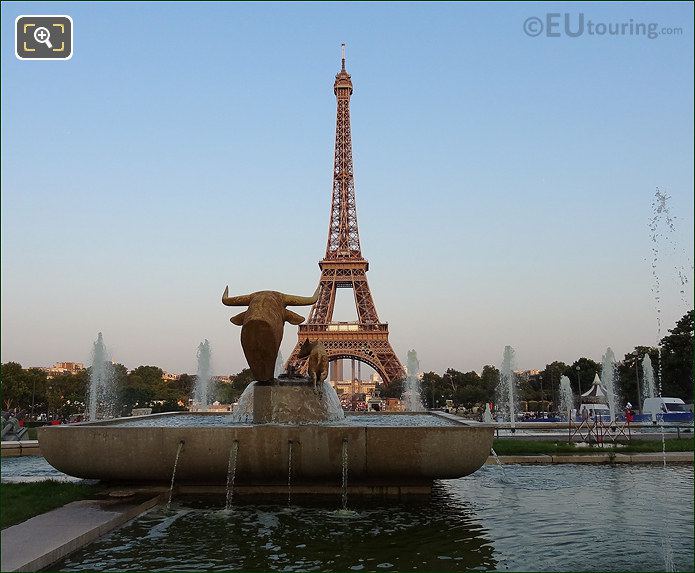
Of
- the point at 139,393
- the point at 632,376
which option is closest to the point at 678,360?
the point at 632,376

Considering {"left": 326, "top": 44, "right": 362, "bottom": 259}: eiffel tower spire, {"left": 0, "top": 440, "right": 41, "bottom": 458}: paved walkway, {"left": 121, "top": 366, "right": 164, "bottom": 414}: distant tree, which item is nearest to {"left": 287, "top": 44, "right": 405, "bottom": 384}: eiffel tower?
{"left": 326, "top": 44, "right": 362, "bottom": 259}: eiffel tower spire

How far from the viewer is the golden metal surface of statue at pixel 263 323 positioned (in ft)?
36.5

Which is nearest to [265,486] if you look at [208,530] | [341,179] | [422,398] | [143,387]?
[208,530]

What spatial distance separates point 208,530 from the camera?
25.7 feet

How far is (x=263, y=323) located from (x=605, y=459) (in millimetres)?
8995

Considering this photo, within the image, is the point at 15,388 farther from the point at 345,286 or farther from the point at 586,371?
the point at 586,371

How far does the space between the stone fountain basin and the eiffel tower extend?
168ft

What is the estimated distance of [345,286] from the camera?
7869cm

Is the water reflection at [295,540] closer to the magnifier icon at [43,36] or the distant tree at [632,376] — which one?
the magnifier icon at [43,36]

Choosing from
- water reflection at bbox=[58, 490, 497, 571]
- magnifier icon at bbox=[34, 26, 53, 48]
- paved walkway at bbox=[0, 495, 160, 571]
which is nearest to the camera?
magnifier icon at bbox=[34, 26, 53, 48]

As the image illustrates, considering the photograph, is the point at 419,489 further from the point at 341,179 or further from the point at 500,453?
the point at 341,179

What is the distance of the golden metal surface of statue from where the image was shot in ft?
36.5

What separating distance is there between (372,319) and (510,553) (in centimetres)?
6552

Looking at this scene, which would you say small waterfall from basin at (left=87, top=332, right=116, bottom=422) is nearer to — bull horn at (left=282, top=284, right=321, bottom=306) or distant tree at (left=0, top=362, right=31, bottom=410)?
distant tree at (left=0, top=362, right=31, bottom=410)
